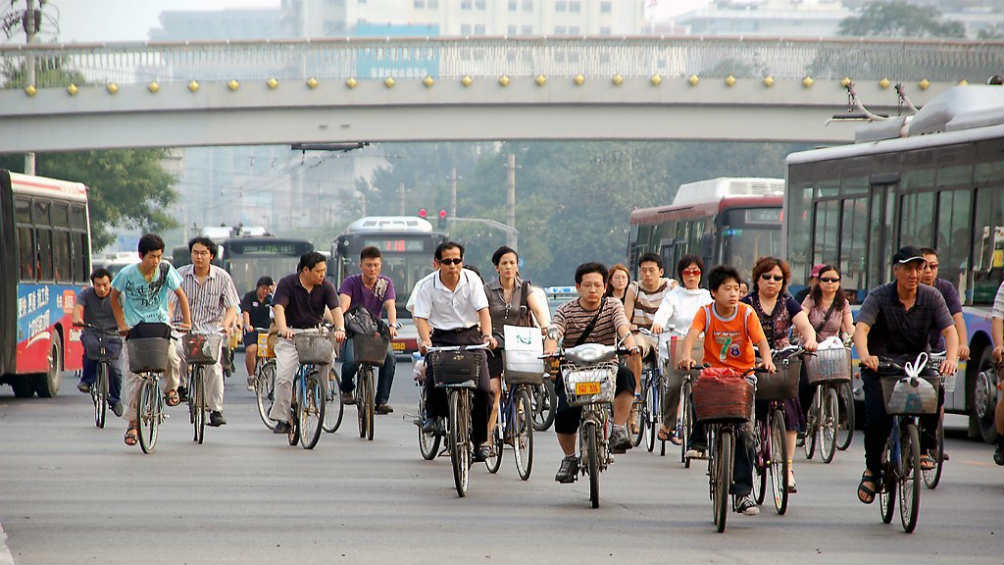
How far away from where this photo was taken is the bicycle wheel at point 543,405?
17.5 meters

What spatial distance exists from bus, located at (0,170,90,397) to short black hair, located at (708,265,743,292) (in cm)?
1293

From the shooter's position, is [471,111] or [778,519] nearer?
[778,519]

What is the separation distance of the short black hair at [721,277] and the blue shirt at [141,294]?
5.76 m

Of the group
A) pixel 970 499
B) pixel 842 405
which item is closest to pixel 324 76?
pixel 842 405

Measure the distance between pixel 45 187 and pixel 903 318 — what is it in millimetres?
15637

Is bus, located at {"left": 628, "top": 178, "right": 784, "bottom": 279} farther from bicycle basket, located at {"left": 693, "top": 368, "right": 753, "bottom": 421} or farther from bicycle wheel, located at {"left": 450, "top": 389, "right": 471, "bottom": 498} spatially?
bicycle basket, located at {"left": 693, "top": 368, "right": 753, "bottom": 421}

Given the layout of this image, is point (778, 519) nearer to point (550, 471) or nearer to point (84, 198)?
point (550, 471)

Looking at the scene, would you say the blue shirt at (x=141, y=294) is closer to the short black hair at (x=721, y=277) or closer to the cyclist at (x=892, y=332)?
the short black hair at (x=721, y=277)

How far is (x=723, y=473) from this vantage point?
30.5 feet

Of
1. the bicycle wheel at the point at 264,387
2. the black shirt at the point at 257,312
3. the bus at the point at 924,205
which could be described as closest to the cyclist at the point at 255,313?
the black shirt at the point at 257,312

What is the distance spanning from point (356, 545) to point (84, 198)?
17.4 m

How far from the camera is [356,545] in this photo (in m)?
8.85

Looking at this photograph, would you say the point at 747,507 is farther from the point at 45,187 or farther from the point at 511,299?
the point at 45,187

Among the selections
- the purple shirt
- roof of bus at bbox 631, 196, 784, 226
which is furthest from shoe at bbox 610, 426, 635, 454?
roof of bus at bbox 631, 196, 784, 226
